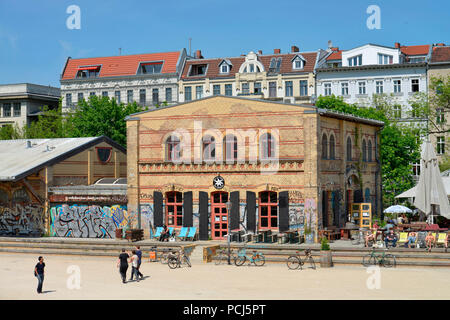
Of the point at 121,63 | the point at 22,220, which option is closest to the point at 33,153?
the point at 22,220

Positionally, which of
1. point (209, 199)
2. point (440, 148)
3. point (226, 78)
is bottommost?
point (209, 199)

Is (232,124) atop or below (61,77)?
below

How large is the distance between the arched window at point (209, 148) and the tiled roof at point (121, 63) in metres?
40.8

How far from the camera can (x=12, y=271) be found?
3084 cm

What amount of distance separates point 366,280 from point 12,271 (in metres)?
16.3

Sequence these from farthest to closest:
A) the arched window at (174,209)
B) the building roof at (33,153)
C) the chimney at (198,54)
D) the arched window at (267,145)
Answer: the chimney at (198,54) → the building roof at (33,153) → the arched window at (174,209) → the arched window at (267,145)

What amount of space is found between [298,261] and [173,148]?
12301 mm

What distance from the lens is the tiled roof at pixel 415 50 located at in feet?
242

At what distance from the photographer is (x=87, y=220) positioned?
4116 cm

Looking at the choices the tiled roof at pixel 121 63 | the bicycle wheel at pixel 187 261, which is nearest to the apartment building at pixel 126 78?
the tiled roof at pixel 121 63

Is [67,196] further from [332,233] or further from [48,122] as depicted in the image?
[48,122]

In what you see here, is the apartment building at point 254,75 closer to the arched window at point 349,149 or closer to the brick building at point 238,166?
the arched window at point 349,149

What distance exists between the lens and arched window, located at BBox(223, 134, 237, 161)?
38.1m

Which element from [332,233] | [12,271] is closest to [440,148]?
[332,233]
